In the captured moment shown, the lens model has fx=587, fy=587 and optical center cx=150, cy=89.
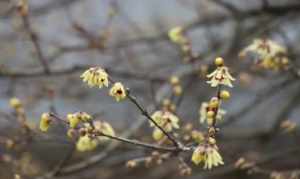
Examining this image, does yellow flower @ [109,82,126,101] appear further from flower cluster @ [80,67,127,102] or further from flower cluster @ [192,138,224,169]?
flower cluster @ [192,138,224,169]

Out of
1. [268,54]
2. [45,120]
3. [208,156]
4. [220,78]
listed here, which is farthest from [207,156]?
[268,54]

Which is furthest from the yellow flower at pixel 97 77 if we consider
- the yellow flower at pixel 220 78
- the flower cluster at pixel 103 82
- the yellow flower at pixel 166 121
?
the yellow flower at pixel 166 121

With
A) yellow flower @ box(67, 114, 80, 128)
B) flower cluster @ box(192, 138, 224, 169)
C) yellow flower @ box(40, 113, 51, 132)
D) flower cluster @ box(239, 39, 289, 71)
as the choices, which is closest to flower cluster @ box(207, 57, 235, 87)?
flower cluster @ box(192, 138, 224, 169)

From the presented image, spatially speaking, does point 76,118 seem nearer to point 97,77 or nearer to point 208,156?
point 97,77

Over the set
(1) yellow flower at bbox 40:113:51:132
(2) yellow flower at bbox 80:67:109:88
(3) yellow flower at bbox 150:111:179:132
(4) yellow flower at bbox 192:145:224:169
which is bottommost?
(4) yellow flower at bbox 192:145:224:169

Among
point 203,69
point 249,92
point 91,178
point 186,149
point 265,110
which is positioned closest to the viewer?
point 186,149

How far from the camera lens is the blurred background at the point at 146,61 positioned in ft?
13.1

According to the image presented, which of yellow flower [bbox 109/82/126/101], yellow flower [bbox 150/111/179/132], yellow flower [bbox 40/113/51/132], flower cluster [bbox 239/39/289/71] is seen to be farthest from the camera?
flower cluster [bbox 239/39/289/71]

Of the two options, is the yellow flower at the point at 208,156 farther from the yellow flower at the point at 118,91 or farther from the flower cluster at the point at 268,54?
the flower cluster at the point at 268,54

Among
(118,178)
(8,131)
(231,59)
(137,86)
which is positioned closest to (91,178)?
(118,178)

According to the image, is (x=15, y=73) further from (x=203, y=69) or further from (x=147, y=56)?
(x=147, y=56)

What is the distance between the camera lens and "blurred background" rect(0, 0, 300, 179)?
3986 mm

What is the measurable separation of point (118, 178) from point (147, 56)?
43.9 inches

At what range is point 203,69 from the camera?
278 cm
